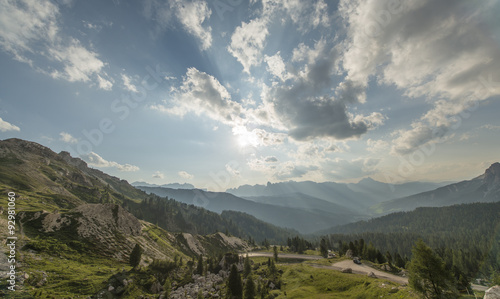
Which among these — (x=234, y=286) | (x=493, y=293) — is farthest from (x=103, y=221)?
(x=493, y=293)

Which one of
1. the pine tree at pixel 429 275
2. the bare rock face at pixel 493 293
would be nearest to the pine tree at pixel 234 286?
the pine tree at pixel 429 275

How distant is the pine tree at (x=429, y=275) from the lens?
123 feet

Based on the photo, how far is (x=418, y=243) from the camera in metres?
41.0

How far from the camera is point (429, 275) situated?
1502 inches

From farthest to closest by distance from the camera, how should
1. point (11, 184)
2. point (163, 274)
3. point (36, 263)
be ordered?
point (11, 184) < point (163, 274) < point (36, 263)

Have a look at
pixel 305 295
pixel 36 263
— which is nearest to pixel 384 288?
pixel 305 295

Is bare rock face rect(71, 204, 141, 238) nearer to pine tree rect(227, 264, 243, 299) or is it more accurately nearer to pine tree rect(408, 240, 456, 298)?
pine tree rect(227, 264, 243, 299)

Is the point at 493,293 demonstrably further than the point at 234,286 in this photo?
No

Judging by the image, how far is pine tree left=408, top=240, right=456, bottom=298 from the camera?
37.6 m

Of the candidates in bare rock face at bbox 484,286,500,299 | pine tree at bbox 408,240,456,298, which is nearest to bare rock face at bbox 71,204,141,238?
pine tree at bbox 408,240,456,298

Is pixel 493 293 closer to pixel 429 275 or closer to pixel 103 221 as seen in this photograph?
pixel 429 275

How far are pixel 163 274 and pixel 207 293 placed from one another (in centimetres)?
2224

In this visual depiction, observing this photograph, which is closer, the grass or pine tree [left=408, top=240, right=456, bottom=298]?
pine tree [left=408, top=240, right=456, bottom=298]

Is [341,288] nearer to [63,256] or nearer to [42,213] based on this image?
[63,256]
